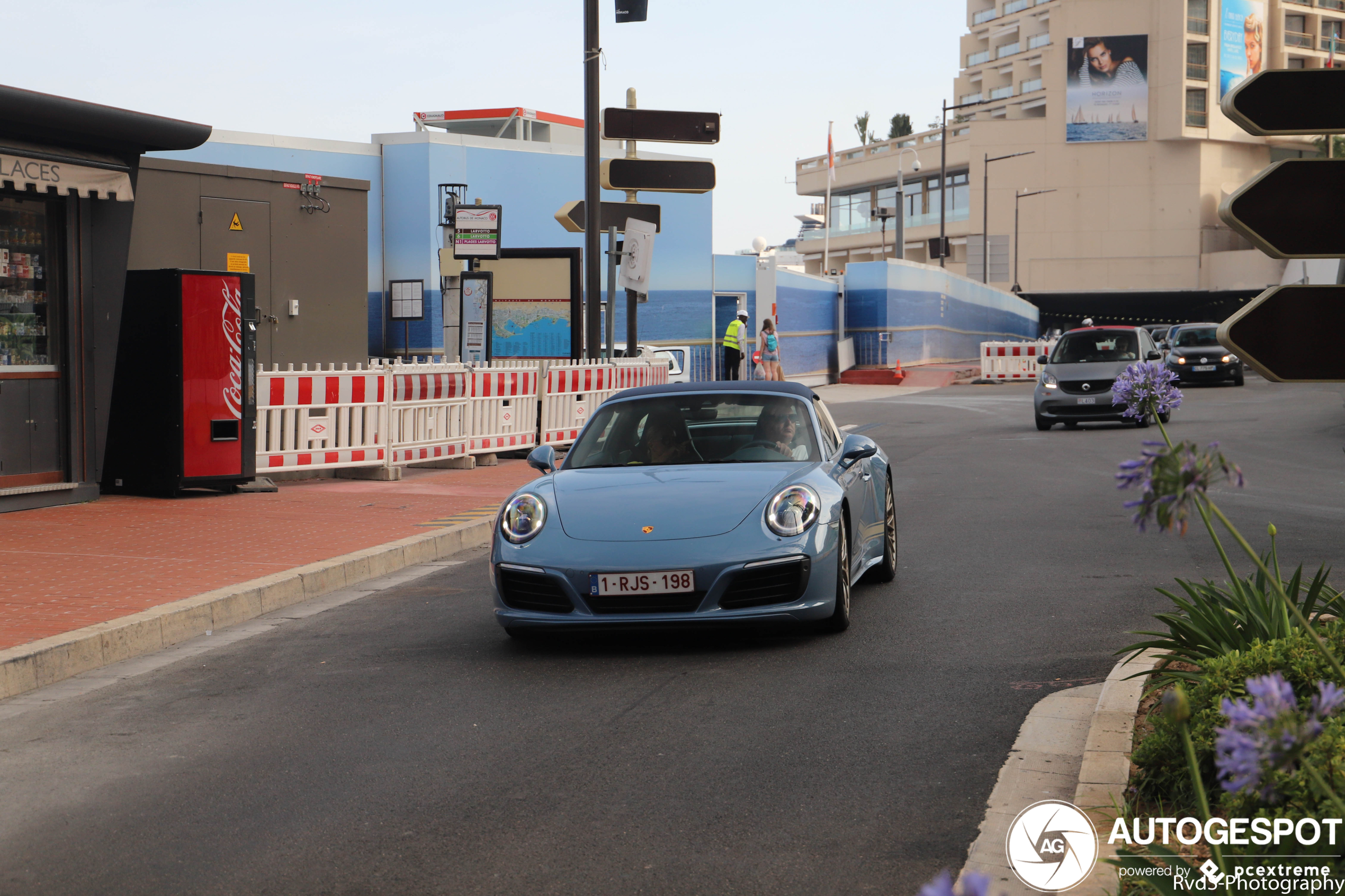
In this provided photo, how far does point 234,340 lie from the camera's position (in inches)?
511

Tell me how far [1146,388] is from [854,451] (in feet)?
8.78

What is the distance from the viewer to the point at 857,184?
100125 mm

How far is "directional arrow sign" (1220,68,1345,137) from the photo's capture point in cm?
446

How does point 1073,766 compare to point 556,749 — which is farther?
point 556,749

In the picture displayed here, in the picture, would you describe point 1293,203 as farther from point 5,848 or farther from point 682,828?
point 5,848

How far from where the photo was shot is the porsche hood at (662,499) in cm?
680

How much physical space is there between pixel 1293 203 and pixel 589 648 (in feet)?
12.8

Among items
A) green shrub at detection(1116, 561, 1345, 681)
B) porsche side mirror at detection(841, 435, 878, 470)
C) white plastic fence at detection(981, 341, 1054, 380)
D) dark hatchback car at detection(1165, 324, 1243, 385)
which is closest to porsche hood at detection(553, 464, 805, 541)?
porsche side mirror at detection(841, 435, 878, 470)

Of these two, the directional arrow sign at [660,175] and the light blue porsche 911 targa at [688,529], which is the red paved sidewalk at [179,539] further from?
the directional arrow sign at [660,175]

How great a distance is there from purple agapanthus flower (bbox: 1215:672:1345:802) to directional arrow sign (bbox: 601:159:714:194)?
1673cm

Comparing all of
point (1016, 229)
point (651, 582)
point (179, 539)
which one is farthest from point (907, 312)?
point (651, 582)

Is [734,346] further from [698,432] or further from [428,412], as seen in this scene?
[698,432]

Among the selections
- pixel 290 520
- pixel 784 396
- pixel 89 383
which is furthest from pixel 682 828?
pixel 89 383

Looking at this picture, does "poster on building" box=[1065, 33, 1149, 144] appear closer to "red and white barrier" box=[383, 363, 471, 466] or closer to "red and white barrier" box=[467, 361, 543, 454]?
"red and white barrier" box=[467, 361, 543, 454]
